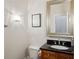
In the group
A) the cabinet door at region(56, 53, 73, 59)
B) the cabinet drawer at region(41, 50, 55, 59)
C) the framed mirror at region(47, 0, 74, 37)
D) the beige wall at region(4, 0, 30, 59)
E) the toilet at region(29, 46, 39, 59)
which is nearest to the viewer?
the cabinet door at region(56, 53, 73, 59)

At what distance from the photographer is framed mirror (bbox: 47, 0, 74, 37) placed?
2.72 meters

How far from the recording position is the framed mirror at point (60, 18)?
2.72 meters

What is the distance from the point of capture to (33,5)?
11.1 ft

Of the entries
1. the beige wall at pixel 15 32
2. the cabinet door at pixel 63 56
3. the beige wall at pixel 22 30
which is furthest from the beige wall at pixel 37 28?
the cabinet door at pixel 63 56

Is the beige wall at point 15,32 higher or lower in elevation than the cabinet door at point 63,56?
higher

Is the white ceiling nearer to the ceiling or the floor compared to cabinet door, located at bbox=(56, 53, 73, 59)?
nearer to the ceiling

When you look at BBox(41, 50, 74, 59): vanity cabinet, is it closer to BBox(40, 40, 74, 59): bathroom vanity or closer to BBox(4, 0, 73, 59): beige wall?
BBox(40, 40, 74, 59): bathroom vanity

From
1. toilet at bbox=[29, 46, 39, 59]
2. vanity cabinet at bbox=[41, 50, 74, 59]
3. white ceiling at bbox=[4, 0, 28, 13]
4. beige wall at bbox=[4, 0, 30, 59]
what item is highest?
white ceiling at bbox=[4, 0, 28, 13]

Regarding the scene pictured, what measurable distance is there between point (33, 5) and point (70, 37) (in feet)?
4.72

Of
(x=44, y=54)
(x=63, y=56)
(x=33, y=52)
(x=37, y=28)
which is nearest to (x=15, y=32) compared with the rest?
(x=37, y=28)

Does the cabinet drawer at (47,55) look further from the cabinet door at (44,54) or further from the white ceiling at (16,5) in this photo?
the white ceiling at (16,5)

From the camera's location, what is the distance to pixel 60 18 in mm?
2854

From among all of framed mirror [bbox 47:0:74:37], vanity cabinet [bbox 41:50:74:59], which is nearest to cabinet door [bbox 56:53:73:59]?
vanity cabinet [bbox 41:50:74:59]

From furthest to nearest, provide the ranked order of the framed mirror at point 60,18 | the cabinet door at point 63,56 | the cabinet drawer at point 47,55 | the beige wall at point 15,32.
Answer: the beige wall at point 15,32 → the framed mirror at point 60,18 → the cabinet drawer at point 47,55 → the cabinet door at point 63,56
